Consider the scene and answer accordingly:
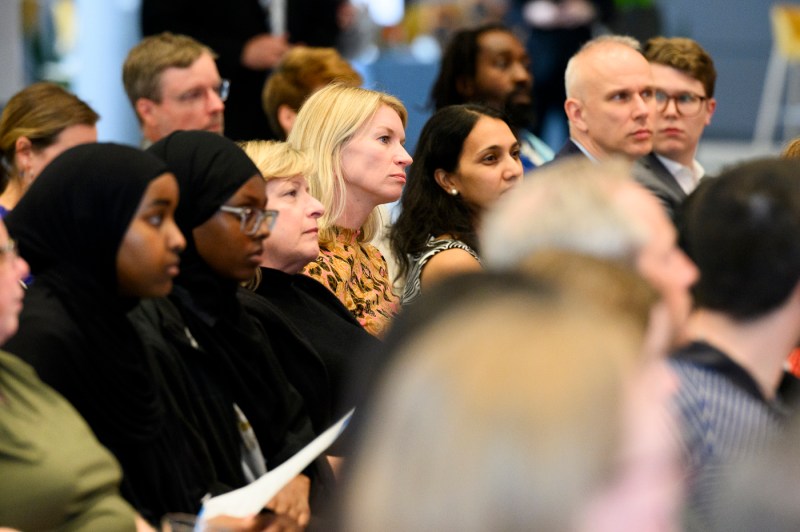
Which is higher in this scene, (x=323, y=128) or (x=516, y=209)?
(x=516, y=209)

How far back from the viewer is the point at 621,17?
9.82 m

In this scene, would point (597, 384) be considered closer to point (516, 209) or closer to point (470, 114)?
point (516, 209)

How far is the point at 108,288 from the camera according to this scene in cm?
273

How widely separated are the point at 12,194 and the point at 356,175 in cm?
116

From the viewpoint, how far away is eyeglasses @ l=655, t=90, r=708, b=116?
535 centimetres

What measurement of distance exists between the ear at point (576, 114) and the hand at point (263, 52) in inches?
62.3

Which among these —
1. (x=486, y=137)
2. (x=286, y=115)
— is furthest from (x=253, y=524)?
(x=286, y=115)

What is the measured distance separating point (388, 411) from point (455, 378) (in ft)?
0.27

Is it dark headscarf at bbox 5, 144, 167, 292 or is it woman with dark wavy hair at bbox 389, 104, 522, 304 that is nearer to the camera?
dark headscarf at bbox 5, 144, 167, 292

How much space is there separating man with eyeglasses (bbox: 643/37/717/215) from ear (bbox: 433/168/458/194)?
44.5 inches

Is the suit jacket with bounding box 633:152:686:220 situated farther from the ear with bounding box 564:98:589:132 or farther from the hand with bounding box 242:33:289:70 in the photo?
the hand with bounding box 242:33:289:70

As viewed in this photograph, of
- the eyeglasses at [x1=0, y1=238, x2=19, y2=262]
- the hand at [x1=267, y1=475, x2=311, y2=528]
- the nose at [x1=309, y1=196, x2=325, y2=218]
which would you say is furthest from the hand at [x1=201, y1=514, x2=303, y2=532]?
the nose at [x1=309, y1=196, x2=325, y2=218]

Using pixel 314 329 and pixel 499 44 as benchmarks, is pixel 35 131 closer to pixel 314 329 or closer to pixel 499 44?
pixel 314 329

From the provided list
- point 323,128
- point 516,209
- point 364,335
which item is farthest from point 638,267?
point 323,128
